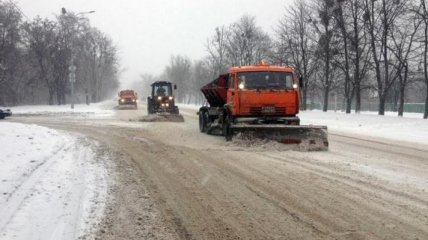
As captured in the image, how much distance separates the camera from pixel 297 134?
14844mm

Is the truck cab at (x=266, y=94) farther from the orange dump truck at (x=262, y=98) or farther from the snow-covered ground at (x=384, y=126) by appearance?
the snow-covered ground at (x=384, y=126)

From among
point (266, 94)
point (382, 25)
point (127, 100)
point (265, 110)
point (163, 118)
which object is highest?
point (382, 25)

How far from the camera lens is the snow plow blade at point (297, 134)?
14602mm

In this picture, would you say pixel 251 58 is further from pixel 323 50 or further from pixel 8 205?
pixel 8 205

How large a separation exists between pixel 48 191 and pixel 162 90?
28668mm

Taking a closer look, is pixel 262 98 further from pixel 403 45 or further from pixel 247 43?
pixel 247 43

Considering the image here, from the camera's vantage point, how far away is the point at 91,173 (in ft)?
33.4

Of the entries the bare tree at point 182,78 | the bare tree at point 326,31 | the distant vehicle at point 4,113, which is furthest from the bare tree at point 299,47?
the bare tree at point 182,78

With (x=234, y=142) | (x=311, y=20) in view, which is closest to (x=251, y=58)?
(x=311, y=20)

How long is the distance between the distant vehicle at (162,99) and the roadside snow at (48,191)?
840 inches

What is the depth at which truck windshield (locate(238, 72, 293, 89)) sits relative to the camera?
16906 mm

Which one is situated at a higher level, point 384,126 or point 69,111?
point 69,111

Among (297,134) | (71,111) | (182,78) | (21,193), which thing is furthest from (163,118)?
(182,78)

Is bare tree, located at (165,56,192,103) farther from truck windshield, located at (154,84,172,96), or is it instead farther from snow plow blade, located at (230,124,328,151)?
snow plow blade, located at (230,124,328,151)
